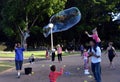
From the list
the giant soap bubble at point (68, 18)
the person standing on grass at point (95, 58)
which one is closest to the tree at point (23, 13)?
the giant soap bubble at point (68, 18)

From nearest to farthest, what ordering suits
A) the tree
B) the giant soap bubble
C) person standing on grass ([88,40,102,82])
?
person standing on grass ([88,40,102,82])
the giant soap bubble
the tree

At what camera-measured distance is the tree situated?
67688mm

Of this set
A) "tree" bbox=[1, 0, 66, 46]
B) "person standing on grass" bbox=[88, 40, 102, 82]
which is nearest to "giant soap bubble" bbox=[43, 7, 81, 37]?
"person standing on grass" bbox=[88, 40, 102, 82]

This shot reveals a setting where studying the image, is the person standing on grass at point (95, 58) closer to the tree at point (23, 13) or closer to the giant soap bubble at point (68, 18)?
the giant soap bubble at point (68, 18)

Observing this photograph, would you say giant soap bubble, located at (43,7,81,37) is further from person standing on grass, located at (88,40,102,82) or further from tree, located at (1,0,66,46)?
tree, located at (1,0,66,46)

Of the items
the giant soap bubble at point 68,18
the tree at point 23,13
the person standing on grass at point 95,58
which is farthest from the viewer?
the tree at point 23,13

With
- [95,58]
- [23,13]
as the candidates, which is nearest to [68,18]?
[95,58]

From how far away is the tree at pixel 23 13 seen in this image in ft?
222

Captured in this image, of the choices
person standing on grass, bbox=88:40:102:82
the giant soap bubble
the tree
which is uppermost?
the tree

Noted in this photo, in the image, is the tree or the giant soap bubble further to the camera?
the tree

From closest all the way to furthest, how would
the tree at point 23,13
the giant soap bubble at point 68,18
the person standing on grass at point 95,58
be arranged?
the person standing on grass at point 95,58
the giant soap bubble at point 68,18
the tree at point 23,13

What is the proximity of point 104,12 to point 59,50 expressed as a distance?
42.9m

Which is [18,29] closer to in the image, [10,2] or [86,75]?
[10,2]

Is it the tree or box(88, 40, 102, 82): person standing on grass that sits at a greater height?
the tree
